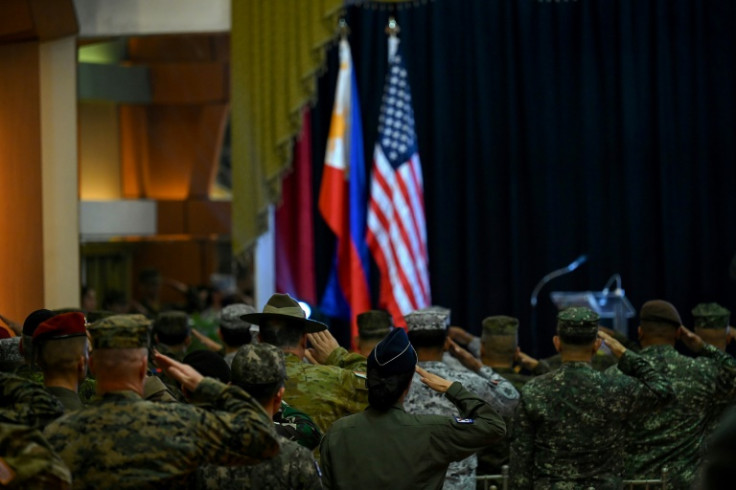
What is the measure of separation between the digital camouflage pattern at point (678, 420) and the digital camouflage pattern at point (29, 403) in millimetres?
2666

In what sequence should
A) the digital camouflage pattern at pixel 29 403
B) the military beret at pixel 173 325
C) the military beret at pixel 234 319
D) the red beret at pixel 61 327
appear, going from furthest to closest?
the military beret at pixel 173 325 < the military beret at pixel 234 319 < the red beret at pixel 61 327 < the digital camouflage pattern at pixel 29 403

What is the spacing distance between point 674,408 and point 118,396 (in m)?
2.75

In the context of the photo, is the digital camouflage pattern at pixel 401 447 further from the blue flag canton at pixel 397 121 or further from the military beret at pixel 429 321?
the blue flag canton at pixel 397 121

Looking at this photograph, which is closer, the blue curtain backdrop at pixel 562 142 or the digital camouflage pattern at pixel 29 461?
the digital camouflage pattern at pixel 29 461

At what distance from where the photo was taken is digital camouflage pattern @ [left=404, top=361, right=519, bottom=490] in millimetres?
4160

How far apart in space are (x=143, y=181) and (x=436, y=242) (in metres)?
3.39

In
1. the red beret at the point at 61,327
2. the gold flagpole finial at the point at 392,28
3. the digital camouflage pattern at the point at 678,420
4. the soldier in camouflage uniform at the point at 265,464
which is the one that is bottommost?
the digital camouflage pattern at the point at 678,420

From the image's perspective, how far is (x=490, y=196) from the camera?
10.1 m

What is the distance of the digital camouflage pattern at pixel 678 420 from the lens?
4707mm

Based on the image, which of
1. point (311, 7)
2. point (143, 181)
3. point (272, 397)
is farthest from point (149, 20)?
point (272, 397)

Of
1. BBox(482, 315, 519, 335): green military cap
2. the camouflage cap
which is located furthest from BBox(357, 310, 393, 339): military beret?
the camouflage cap

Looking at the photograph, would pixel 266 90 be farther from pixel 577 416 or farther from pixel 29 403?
pixel 29 403

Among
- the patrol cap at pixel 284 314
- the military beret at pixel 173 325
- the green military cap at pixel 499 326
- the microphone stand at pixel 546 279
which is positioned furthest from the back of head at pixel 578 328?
the microphone stand at pixel 546 279

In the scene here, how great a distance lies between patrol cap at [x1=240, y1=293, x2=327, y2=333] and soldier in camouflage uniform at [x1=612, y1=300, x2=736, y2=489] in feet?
4.82
